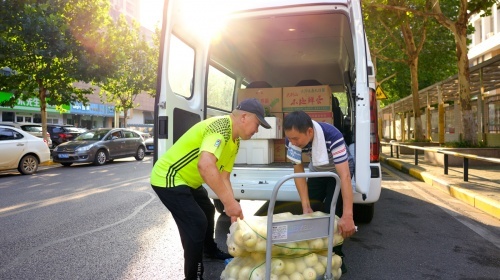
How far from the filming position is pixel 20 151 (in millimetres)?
11039

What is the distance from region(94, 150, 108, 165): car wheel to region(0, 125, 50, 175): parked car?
226 cm

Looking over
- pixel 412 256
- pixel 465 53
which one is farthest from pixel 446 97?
pixel 412 256

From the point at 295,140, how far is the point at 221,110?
346 cm

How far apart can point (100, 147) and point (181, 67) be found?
10976mm

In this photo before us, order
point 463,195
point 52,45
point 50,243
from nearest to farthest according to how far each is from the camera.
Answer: point 50,243
point 463,195
point 52,45

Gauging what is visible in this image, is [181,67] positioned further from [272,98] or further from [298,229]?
[298,229]

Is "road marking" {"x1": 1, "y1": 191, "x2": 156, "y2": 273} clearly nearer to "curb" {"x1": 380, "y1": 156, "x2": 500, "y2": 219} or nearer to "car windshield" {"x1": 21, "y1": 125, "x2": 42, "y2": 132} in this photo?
"curb" {"x1": 380, "y1": 156, "x2": 500, "y2": 219}

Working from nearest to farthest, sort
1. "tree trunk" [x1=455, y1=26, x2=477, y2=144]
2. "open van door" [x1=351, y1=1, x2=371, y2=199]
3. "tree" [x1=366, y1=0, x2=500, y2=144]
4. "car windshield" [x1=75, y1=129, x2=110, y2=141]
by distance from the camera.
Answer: "open van door" [x1=351, y1=1, x2=371, y2=199], "tree" [x1=366, y1=0, x2=500, y2=144], "tree trunk" [x1=455, y1=26, x2=477, y2=144], "car windshield" [x1=75, y1=129, x2=110, y2=141]

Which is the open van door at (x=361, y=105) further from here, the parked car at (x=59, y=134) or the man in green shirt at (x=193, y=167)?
the parked car at (x=59, y=134)

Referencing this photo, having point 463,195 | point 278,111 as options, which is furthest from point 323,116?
point 463,195

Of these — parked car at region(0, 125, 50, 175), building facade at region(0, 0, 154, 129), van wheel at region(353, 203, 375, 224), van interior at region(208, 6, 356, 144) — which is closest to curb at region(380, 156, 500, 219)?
van wheel at region(353, 203, 375, 224)

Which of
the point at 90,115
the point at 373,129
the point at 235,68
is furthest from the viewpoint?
the point at 90,115

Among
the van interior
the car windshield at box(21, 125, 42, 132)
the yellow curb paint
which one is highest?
the van interior

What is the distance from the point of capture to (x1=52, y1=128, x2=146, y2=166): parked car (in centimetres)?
1361
